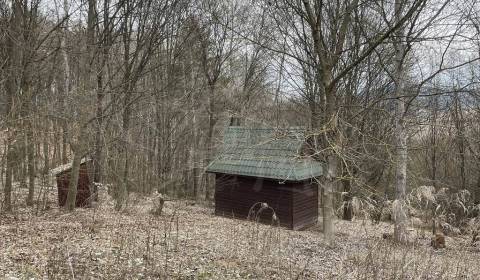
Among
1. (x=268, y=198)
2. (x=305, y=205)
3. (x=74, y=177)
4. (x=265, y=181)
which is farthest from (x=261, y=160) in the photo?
(x=74, y=177)

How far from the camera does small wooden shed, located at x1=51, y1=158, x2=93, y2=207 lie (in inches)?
433

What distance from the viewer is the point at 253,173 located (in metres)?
14.9

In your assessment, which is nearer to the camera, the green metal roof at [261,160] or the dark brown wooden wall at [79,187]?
the dark brown wooden wall at [79,187]

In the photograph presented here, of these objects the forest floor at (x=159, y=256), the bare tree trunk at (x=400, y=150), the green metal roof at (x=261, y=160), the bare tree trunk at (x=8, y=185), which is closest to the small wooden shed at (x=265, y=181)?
the green metal roof at (x=261, y=160)

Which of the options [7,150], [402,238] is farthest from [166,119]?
[402,238]

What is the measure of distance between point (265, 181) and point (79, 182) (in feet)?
22.3

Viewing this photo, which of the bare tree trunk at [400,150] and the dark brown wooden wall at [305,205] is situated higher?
the bare tree trunk at [400,150]

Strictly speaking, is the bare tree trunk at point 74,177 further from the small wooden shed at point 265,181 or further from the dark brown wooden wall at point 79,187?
the small wooden shed at point 265,181

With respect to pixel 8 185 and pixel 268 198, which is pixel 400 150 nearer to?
pixel 268 198

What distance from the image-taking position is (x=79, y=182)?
11508mm

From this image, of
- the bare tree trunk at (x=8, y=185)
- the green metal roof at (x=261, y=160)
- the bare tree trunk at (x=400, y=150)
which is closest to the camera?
the bare tree trunk at (x=8, y=185)

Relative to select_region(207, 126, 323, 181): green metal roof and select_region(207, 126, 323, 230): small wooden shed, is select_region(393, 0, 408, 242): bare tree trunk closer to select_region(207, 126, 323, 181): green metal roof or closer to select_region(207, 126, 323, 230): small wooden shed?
select_region(207, 126, 323, 181): green metal roof

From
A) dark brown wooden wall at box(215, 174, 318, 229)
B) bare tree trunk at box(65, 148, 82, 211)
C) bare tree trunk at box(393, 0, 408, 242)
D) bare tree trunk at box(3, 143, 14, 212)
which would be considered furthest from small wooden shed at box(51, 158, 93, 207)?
bare tree trunk at box(393, 0, 408, 242)

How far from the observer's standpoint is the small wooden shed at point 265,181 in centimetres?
1431
